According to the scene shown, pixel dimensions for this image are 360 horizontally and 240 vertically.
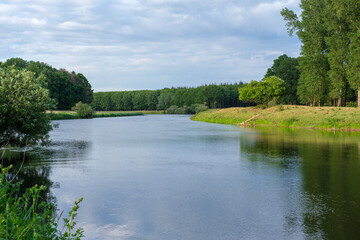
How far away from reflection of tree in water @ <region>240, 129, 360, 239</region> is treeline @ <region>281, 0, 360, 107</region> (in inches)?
1231

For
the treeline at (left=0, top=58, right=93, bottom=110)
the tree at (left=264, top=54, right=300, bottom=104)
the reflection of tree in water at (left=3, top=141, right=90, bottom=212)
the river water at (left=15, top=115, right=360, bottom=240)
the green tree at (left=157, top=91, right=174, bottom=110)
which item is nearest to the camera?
the river water at (left=15, top=115, right=360, bottom=240)

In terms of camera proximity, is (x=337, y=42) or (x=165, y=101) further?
(x=165, y=101)

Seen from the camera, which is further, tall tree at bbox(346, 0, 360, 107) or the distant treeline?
the distant treeline

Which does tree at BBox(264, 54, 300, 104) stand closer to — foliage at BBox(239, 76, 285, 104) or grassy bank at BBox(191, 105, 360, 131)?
foliage at BBox(239, 76, 285, 104)

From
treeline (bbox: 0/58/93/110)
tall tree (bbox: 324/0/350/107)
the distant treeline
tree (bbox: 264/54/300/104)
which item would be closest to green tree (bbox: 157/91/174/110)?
the distant treeline

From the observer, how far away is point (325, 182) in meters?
13.3

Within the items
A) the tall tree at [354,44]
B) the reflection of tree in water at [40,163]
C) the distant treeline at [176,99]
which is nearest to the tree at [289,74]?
the tall tree at [354,44]

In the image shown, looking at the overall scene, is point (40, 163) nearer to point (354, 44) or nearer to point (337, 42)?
point (354, 44)

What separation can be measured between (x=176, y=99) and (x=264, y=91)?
11230cm

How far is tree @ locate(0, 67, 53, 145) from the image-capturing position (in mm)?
18000

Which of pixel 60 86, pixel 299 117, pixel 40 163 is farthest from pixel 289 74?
pixel 40 163

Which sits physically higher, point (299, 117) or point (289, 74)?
point (289, 74)

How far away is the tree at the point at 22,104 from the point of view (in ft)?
59.1

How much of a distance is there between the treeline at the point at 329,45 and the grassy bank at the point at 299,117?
6.45 metres
